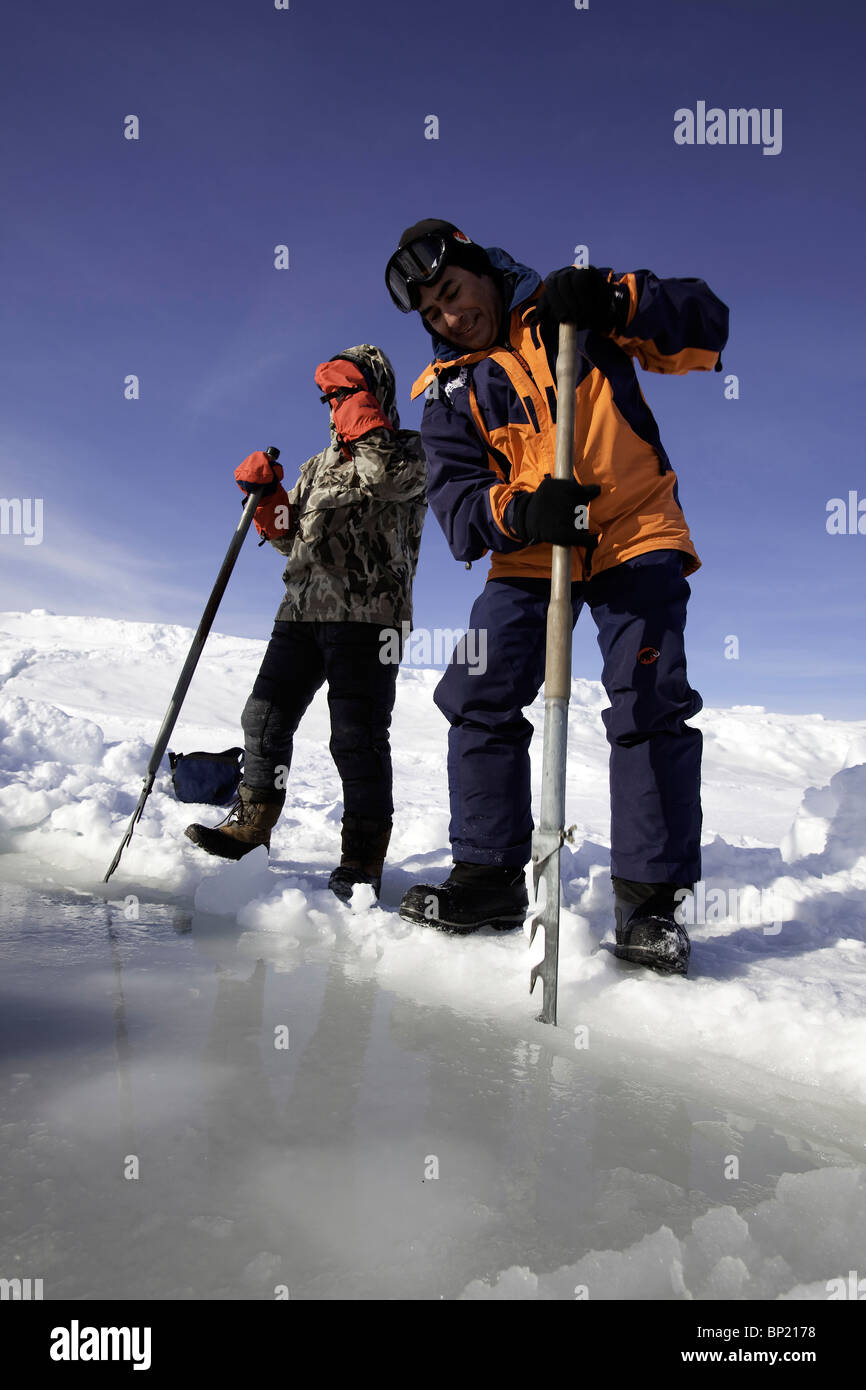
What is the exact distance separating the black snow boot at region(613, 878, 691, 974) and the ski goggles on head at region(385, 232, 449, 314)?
6.27 ft

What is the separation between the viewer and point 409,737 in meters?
14.0

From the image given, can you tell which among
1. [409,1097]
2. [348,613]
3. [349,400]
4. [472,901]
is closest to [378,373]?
[349,400]

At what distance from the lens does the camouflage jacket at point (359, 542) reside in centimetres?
296

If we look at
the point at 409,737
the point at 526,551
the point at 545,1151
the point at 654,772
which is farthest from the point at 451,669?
the point at 409,737

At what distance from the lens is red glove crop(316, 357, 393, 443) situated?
2.91m

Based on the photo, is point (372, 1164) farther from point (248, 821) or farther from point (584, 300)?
point (248, 821)

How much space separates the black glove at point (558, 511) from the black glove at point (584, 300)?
0.47 meters

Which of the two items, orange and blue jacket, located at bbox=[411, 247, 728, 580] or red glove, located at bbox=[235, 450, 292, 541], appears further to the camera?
red glove, located at bbox=[235, 450, 292, 541]

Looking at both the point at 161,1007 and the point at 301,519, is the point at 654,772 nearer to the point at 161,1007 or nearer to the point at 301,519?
the point at 161,1007

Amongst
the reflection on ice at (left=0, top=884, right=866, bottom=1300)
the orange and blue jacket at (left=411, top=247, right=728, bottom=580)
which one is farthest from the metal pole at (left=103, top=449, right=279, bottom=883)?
the reflection on ice at (left=0, top=884, right=866, bottom=1300)

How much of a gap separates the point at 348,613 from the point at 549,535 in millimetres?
1212

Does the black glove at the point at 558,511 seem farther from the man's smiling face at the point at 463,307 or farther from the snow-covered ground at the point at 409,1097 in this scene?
the snow-covered ground at the point at 409,1097

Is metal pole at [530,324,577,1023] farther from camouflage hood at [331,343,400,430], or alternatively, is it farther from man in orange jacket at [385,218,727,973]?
camouflage hood at [331,343,400,430]
